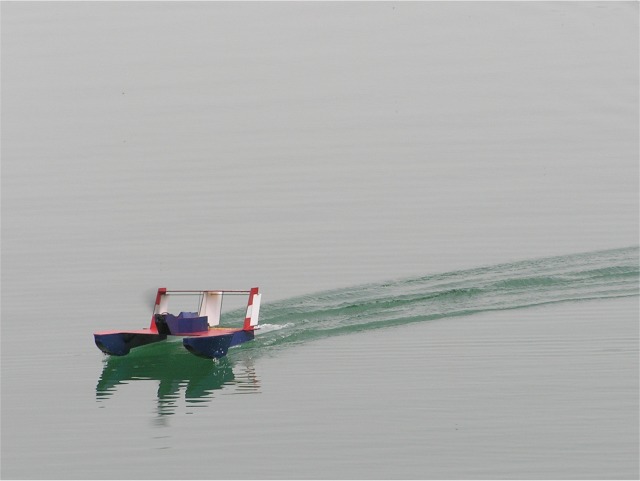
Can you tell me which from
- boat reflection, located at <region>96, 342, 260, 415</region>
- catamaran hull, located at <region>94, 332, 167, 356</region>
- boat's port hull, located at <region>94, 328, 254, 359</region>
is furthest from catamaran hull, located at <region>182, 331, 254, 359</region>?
catamaran hull, located at <region>94, 332, 167, 356</region>

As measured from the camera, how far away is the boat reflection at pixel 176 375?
18797 millimetres

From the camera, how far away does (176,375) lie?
20.4 metres

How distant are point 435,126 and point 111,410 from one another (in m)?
18.3

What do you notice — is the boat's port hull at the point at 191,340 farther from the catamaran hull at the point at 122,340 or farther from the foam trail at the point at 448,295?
the foam trail at the point at 448,295

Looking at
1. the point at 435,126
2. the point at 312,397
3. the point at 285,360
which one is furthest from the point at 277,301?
the point at 435,126

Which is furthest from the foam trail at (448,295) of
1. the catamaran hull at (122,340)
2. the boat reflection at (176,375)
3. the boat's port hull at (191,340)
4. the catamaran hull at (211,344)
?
the catamaran hull at (122,340)

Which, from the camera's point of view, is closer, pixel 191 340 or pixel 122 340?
pixel 191 340

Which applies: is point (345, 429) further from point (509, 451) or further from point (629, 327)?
point (629, 327)

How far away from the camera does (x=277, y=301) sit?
23188 millimetres

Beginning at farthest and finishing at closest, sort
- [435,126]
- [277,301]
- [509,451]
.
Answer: [435,126]
[277,301]
[509,451]

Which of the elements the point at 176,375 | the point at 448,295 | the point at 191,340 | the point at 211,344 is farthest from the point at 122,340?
the point at 448,295

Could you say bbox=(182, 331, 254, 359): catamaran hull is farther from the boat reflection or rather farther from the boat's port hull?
the boat reflection

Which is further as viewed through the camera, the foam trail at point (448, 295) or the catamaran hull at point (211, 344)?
the foam trail at point (448, 295)

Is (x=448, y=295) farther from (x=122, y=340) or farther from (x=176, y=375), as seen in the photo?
(x=122, y=340)
